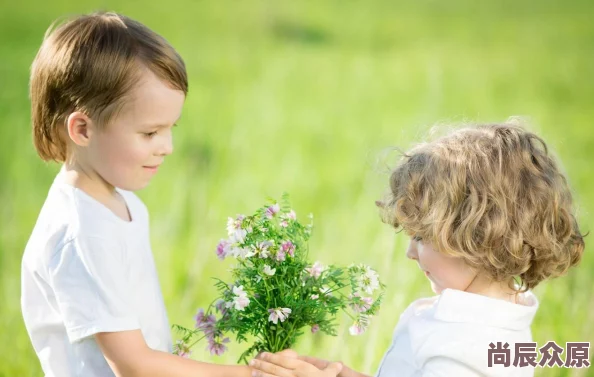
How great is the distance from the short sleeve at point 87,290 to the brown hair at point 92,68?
1.16ft

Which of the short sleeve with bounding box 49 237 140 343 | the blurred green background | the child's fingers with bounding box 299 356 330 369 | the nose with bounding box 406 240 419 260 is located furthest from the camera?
the blurred green background

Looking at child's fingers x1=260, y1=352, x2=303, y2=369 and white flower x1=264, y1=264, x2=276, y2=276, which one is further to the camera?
child's fingers x1=260, y1=352, x2=303, y2=369

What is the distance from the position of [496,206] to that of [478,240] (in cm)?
10

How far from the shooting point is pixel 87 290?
237cm

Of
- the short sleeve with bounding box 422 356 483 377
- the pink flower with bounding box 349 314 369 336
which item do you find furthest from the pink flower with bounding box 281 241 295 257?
the short sleeve with bounding box 422 356 483 377

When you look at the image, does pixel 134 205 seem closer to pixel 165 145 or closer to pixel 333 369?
pixel 165 145

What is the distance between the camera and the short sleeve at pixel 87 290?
7.74ft

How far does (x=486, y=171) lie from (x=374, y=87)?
4.61 m

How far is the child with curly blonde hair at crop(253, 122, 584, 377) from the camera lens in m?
2.41

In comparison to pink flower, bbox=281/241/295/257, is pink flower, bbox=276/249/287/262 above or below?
below

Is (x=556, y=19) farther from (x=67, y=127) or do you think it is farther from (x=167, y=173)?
(x=67, y=127)

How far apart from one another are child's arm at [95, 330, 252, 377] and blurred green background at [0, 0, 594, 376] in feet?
2.69

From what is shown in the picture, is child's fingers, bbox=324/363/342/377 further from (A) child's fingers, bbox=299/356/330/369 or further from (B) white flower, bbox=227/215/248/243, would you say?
(B) white flower, bbox=227/215/248/243

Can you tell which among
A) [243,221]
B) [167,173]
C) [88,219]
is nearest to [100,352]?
[88,219]
